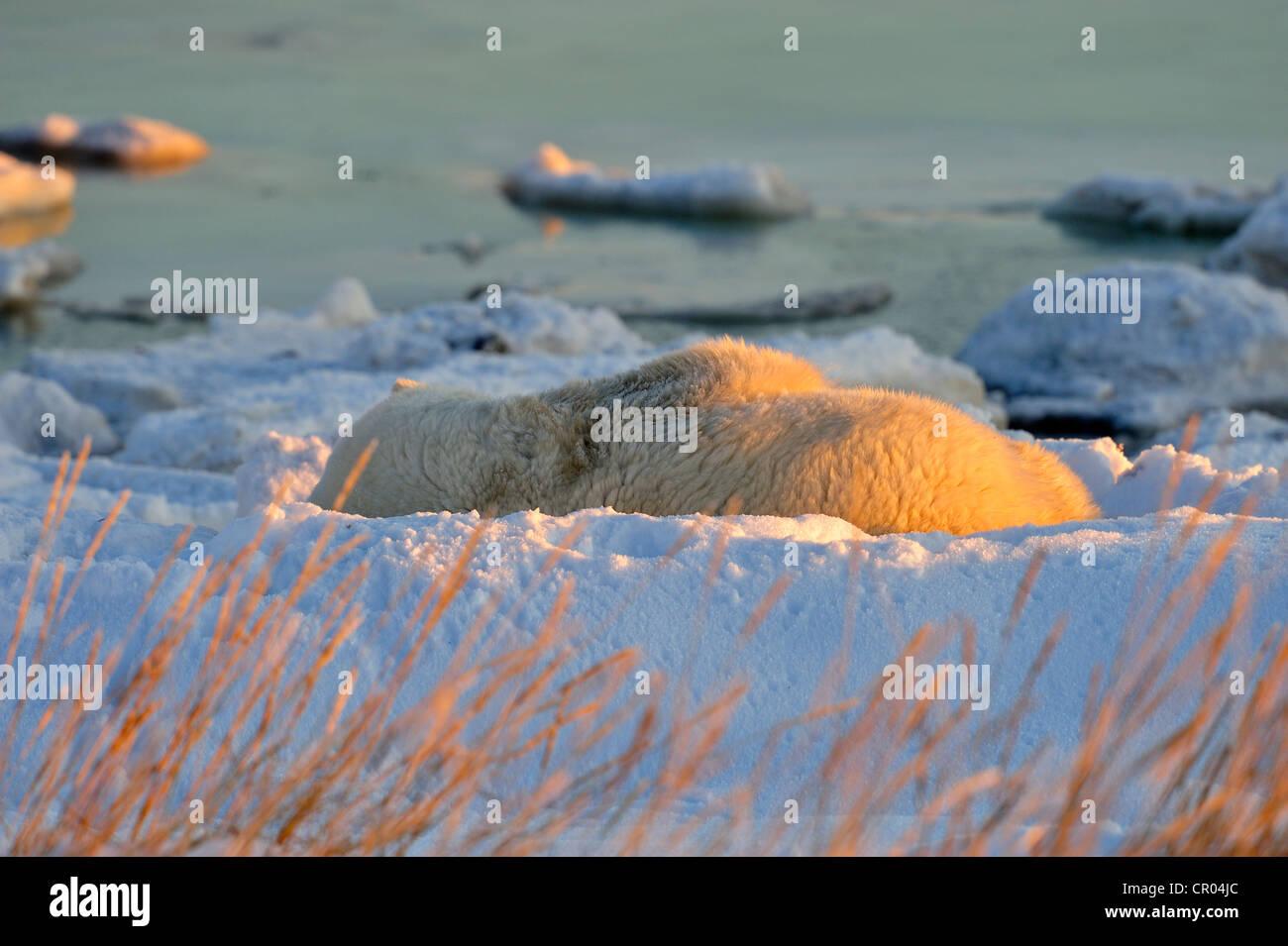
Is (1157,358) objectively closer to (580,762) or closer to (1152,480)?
(1152,480)

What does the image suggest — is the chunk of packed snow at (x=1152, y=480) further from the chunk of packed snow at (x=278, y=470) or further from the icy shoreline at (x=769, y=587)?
the chunk of packed snow at (x=278, y=470)

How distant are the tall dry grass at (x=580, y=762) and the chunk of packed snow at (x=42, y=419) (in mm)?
11222

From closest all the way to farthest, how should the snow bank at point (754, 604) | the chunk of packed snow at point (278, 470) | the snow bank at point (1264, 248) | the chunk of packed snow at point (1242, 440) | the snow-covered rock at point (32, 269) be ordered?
the snow bank at point (754, 604) < the chunk of packed snow at point (278, 470) < the chunk of packed snow at point (1242, 440) < the snow bank at point (1264, 248) < the snow-covered rock at point (32, 269)

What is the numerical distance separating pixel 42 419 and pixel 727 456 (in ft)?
36.1

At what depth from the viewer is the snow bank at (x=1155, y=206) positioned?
1286 inches

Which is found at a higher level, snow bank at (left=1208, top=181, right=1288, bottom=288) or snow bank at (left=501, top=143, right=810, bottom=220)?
snow bank at (left=501, top=143, right=810, bottom=220)

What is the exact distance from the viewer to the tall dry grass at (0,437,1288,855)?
2381 millimetres

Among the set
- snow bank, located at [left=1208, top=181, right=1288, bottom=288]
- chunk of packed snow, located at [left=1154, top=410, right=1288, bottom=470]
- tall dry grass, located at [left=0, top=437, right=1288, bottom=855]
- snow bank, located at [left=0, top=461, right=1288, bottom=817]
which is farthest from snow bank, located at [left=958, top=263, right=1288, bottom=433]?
tall dry grass, located at [left=0, top=437, right=1288, bottom=855]

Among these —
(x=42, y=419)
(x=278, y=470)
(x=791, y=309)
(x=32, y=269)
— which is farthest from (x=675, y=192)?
(x=278, y=470)

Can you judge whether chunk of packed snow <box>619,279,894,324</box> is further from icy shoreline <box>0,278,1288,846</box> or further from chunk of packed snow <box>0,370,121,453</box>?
icy shoreline <box>0,278,1288,846</box>

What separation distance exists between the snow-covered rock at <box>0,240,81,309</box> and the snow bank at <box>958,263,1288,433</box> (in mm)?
19961

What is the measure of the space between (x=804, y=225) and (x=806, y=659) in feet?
108

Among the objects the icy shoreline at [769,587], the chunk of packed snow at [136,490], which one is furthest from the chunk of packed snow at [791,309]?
the icy shoreline at [769,587]
